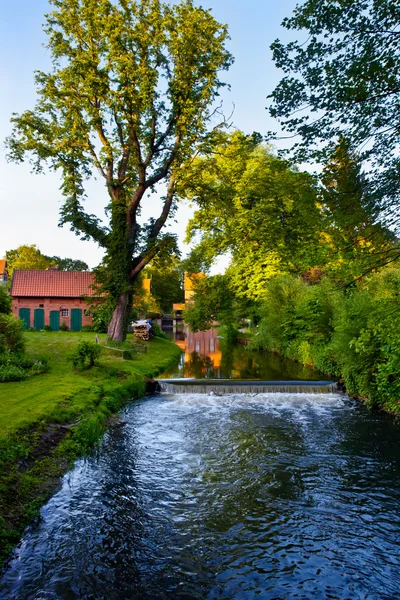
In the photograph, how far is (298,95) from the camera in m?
6.70

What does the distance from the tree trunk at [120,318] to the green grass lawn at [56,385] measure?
1224mm

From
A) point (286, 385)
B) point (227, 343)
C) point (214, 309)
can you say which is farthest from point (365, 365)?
point (227, 343)

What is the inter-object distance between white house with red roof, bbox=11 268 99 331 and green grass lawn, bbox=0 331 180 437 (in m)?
→ 11.3

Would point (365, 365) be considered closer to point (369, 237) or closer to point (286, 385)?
point (286, 385)

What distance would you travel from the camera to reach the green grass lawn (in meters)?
9.37

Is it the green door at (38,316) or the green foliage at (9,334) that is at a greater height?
the green door at (38,316)

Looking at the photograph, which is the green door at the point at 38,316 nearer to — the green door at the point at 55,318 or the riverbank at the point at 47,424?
the green door at the point at 55,318

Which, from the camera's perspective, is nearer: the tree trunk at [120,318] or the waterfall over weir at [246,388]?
the waterfall over weir at [246,388]

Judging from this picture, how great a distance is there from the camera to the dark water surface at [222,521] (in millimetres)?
5008

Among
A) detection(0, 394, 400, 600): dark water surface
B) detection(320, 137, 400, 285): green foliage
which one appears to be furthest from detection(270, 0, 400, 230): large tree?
detection(0, 394, 400, 600): dark water surface

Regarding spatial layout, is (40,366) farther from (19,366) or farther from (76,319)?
(76,319)

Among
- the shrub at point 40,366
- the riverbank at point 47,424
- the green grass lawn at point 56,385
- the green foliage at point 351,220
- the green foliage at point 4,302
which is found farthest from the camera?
the green foliage at point 4,302

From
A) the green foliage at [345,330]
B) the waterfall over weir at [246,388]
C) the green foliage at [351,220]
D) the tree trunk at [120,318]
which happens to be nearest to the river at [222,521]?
the green foliage at [345,330]

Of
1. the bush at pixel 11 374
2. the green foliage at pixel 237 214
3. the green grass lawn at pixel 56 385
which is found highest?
the green foliage at pixel 237 214
